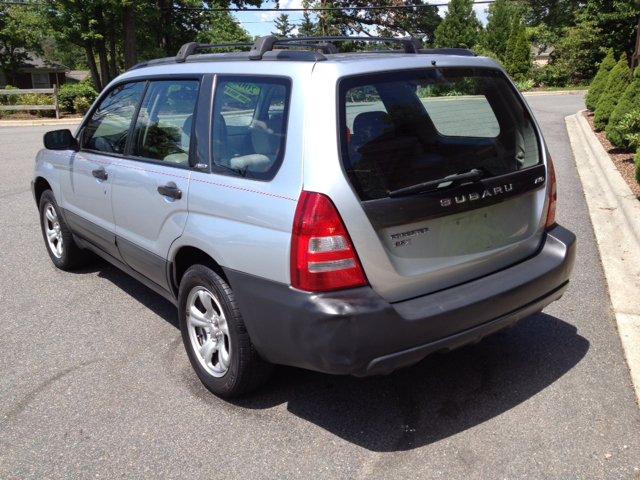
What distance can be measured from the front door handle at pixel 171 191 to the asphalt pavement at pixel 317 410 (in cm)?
112

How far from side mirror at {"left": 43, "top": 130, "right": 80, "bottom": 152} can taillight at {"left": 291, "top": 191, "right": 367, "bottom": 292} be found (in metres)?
2.92

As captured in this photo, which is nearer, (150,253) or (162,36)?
(150,253)

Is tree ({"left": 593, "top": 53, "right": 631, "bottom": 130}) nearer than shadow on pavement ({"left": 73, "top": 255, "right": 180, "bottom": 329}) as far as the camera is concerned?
No

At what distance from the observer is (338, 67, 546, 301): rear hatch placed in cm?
280

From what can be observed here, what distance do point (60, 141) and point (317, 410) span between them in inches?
121

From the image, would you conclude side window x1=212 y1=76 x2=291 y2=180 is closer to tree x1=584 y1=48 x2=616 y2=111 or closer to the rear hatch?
the rear hatch

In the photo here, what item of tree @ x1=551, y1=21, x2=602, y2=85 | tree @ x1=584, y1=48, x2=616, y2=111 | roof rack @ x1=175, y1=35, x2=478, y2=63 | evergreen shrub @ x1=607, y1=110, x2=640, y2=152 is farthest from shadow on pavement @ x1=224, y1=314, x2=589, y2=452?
tree @ x1=551, y1=21, x2=602, y2=85

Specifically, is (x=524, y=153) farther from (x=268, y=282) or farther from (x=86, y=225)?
(x=86, y=225)

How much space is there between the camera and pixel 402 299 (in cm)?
289

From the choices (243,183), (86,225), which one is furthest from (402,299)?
(86,225)

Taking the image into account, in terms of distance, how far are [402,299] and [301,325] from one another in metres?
0.52

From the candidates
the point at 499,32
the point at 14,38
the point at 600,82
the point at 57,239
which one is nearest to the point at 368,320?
the point at 57,239

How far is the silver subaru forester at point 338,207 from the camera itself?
2.72 m

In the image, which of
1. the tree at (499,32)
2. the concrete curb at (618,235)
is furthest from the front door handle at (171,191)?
the tree at (499,32)
